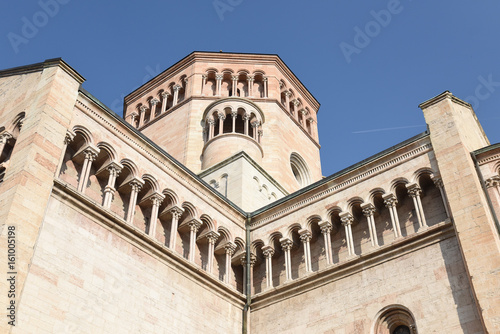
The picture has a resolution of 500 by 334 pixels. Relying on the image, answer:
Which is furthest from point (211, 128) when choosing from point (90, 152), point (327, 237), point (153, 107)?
point (90, 152)

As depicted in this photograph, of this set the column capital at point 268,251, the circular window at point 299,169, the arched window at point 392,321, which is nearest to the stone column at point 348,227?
the arched window at point 392,321

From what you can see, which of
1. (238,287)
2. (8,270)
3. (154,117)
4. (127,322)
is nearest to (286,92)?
(154,117)

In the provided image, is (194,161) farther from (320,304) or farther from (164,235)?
(320,304)

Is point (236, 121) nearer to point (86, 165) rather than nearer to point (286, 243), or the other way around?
point (286, 243)

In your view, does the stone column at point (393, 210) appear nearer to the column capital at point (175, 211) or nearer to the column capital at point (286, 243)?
the column capital at point (286, 243)

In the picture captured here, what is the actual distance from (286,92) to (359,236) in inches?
611

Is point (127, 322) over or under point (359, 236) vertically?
under

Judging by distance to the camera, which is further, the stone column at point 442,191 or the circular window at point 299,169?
the circular window at point 299,169

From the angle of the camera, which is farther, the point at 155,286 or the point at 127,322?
the point at 155,286

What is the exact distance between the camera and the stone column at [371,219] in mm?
17172

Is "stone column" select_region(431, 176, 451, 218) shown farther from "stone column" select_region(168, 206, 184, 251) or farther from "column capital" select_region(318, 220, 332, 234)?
"stone column" select_region(168, 206, 184, 251)

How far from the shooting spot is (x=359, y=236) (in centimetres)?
1811

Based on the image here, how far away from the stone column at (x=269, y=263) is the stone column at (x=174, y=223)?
3456 millimetres

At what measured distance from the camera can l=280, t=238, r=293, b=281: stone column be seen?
1856 centimetres
